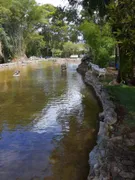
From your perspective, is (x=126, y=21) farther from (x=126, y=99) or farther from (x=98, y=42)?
(x=98, y=42)

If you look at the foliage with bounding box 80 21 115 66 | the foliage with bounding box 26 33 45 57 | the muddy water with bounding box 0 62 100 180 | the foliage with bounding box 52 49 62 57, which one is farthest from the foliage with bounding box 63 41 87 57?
the muddy water with bounding box 0 62 100 180

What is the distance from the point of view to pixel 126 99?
9695mm

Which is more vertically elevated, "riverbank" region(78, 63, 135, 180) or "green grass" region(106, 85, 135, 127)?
"green grass" region(106, 85, 135, 127)

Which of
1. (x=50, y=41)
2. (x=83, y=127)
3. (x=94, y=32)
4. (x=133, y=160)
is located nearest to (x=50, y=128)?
(x=83, y=127)

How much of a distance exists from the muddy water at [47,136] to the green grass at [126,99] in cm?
106

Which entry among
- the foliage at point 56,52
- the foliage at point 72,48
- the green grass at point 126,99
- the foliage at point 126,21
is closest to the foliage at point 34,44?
the foliage at point 56,52

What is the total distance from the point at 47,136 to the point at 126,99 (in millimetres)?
3800

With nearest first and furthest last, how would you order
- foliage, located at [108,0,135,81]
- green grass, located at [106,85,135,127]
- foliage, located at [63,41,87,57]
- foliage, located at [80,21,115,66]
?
foliage, located at [108,0,135,81]
green grass, located at [106,85,135,127]
foliage, located at [80,21,115,66]
foliage, located at [63,41,87,57]

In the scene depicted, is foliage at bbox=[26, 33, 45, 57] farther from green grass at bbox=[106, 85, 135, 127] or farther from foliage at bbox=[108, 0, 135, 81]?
foliage at bbox=[108, 0, 135, 81]

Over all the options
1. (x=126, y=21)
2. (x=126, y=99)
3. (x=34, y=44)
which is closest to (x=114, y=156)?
(x=126, y=21)

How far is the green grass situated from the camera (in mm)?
7451

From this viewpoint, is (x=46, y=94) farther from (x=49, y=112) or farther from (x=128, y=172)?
(x=128, y=172)

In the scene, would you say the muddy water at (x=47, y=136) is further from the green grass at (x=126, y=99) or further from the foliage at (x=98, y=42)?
the foliage at (x=98, y=42)

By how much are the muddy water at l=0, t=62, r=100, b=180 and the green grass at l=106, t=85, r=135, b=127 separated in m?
1.06
